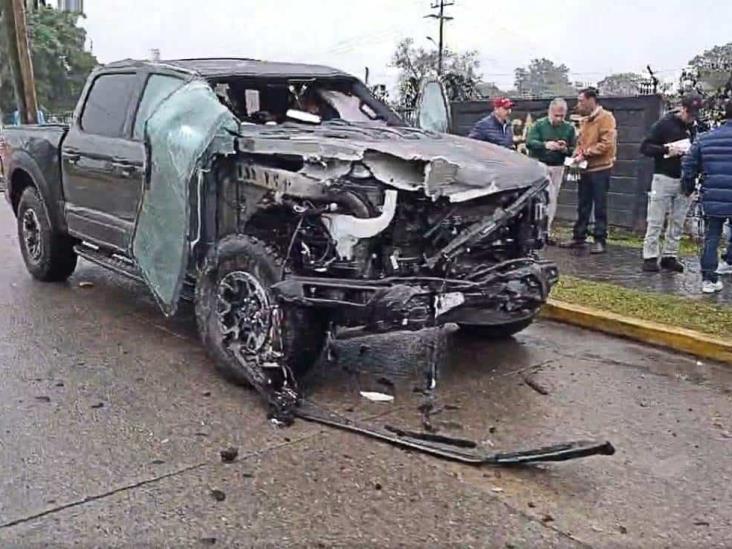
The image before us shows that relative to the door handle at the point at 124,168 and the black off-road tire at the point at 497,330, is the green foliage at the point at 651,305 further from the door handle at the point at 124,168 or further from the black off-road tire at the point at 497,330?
the door handle at the point at 124,168

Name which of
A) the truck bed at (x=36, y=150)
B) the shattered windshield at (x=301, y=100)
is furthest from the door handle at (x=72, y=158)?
the shattered windshield at (x=301, y=100)

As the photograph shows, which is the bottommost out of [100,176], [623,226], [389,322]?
[623,226]

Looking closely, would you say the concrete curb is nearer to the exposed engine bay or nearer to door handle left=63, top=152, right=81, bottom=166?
the exposed engine bay

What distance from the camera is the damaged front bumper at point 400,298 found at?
481 centimetres

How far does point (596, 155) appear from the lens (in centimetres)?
995

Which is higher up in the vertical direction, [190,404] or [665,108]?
[665,108]

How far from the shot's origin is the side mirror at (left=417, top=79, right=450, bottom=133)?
24.0ft

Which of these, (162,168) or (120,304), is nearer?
(162,168)

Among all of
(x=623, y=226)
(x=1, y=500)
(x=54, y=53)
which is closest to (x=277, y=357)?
(x=1, y=500)

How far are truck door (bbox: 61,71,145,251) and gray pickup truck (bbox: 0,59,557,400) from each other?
0.03 meters

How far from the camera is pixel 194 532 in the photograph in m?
3.50

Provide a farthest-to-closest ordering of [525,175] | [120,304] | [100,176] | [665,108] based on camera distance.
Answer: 1. [665,108]
2. [120,304]
3. [100,176]
4. [525,175]

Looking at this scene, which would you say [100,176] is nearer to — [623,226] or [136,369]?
[136,369]

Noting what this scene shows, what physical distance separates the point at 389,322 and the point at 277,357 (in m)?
0.66
